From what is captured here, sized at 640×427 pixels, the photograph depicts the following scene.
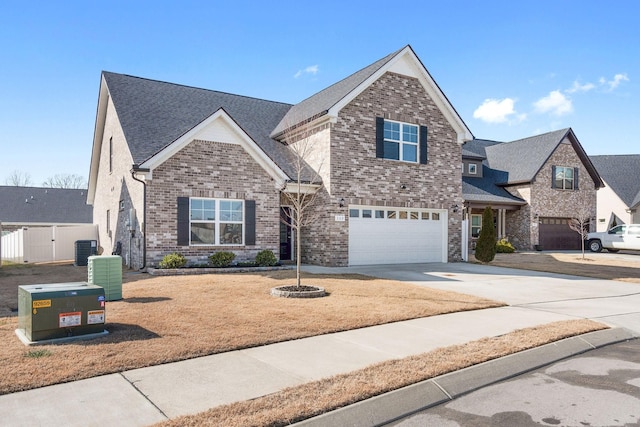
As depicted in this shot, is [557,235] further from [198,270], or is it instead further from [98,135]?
[98,135]

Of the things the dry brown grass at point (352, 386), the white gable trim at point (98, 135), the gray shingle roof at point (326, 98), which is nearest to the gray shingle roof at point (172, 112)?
the white gable trim at point (98, 135)

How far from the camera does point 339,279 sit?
533 inches

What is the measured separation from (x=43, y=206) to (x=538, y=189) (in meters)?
38.9

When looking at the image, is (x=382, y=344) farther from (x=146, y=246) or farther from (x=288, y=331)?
(x=146, y=246)

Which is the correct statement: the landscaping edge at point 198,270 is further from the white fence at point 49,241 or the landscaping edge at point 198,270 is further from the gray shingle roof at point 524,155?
the gray shingle roof at point 524,155

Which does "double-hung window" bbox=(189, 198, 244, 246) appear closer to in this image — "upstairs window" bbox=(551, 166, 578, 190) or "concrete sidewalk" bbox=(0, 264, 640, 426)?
"concrete sidewalk" bbox=(0, 264, 640, 426)

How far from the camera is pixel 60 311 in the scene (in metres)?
6.60

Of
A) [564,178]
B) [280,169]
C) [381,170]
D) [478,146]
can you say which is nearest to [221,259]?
[280,169]

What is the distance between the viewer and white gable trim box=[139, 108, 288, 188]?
14.9 m

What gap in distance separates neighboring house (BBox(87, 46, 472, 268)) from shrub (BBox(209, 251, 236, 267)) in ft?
1.68

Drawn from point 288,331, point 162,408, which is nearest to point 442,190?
point 288,331

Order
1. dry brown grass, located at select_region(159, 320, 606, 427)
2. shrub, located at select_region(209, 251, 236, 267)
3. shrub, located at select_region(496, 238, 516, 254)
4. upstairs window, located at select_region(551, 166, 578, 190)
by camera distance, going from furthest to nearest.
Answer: upstairs window, located at select_region(551, 166, 578, 190), shrub, located at select_region(496, 238, 516, 254), shrub, located at select_region(209, 251, 236, 267), dry brown grass, located at select_region(159, 320, 606, 427)

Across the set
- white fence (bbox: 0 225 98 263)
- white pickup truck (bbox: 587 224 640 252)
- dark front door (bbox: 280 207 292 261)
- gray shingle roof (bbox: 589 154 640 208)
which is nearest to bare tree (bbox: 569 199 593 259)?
white pickup truck (bbox: 587 224 640 252)

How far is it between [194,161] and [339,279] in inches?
248
